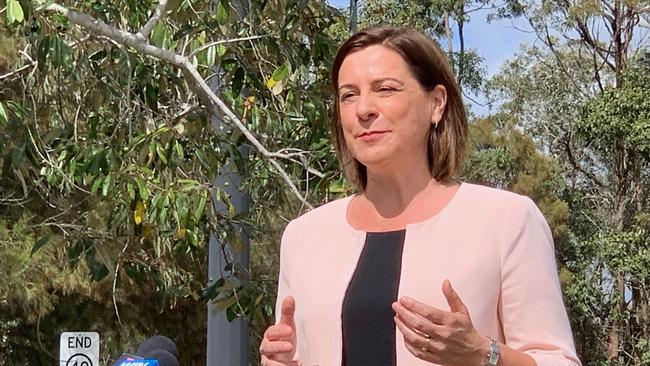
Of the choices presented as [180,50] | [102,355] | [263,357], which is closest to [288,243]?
[263,357]

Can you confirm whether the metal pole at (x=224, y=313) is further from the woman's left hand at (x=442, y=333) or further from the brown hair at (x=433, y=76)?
the woman's left hand at (x=442, y=333)

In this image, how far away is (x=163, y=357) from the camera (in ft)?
9.85

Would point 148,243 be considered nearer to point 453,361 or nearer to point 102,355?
point 453,361

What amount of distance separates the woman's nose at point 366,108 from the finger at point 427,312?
42 cm

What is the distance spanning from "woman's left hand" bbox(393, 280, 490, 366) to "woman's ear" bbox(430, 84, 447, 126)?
42cm

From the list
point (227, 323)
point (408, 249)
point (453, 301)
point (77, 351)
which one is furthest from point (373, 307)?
point (77, 351)

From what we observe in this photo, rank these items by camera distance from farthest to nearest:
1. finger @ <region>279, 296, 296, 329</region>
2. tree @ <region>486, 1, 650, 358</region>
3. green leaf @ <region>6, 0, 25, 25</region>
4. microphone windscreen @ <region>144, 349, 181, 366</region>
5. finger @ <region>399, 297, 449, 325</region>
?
tree @ <region>486, 1, 650, 358</region>
green leaf @ <region>6, 0, 25, 25</region>
microphone windscreen @ <region>144, 349, 181, 366</region>
finger @ <region>279, 296, 296, 329</region>
finger @ <region>399, 297, 449, 325</region>

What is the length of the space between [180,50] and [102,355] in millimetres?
9248

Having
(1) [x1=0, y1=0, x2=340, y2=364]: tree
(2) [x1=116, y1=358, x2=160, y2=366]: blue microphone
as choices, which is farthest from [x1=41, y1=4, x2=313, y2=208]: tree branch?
(2) [x1=116, y1=358, x2=160, y2=366]: blue microphone

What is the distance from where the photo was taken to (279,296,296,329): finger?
1.84 meters

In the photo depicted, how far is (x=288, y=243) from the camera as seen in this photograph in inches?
80.9

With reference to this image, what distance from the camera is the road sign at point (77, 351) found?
205 inches

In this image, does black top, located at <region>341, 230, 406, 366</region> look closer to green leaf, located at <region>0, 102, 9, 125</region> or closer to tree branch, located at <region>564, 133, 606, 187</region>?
green leaf, located at <region>0, 102, 9, 125</region>

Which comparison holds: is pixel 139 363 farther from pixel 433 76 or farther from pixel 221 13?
pixel 221 13
